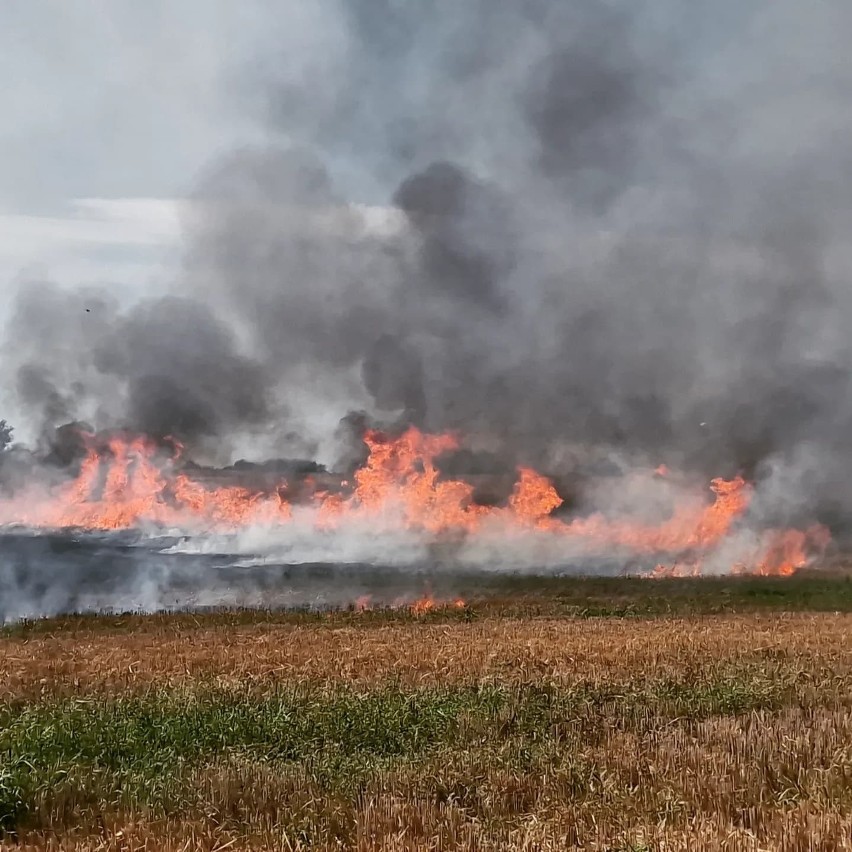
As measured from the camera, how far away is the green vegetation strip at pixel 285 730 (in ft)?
30.0

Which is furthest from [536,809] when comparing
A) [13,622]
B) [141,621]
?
[13,622]

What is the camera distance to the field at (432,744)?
765cm

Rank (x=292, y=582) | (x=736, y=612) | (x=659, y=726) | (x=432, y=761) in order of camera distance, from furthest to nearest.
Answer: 1. (x=292, y=582)
2. (x=736, y=612)
3. (x=659, y=726)
4. (x=432, y=761)

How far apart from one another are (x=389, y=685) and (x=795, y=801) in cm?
780

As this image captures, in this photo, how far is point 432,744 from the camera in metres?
11.3

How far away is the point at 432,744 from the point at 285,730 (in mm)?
2186

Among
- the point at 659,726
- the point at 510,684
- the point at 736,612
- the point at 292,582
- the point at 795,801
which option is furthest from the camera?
the point at 292,582

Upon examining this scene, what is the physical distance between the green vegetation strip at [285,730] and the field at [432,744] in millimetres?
43

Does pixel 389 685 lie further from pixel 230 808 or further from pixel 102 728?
pixel 230 808

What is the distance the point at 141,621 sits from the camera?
31.8m

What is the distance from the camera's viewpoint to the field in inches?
301

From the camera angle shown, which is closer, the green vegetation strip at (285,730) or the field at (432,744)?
the field at (432,744)

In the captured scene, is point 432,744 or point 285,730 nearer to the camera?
point 432,744

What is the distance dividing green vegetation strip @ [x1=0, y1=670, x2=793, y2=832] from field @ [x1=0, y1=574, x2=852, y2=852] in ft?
0.14
